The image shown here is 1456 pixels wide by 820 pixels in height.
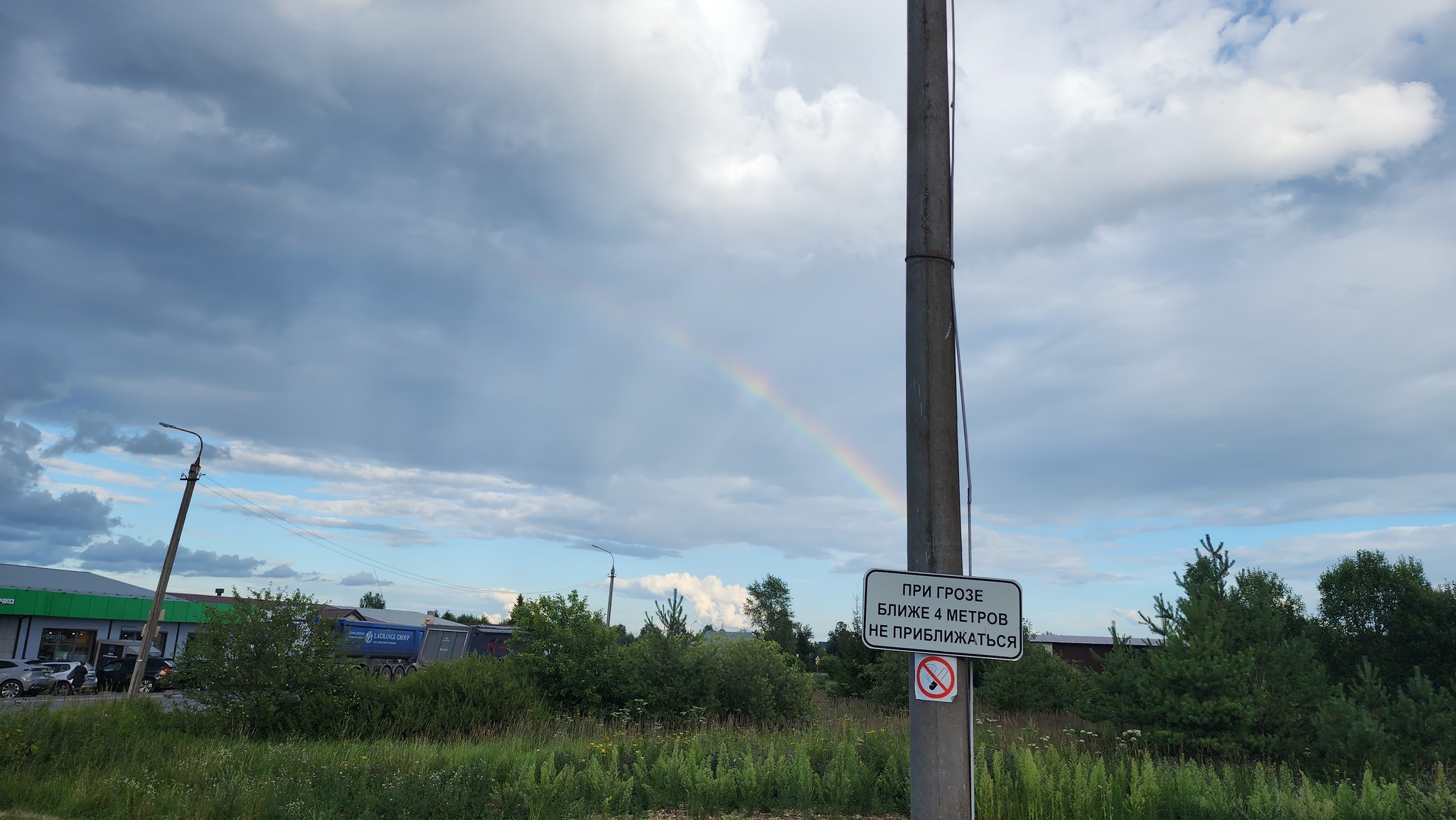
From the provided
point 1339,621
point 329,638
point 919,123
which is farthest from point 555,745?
point 1339,621

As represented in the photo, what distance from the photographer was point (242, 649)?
1780 centimetres

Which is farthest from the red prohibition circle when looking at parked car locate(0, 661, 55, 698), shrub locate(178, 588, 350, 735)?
parked car locate(0, 661, 55, 698)

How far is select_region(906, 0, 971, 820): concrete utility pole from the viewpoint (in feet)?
12.1

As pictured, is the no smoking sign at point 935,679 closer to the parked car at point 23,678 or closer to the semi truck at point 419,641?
the parked car at point 23,678

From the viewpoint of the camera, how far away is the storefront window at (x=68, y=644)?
54594mm

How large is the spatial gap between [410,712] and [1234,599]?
55.1ft

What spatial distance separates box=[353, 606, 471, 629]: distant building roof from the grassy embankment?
49165 mm

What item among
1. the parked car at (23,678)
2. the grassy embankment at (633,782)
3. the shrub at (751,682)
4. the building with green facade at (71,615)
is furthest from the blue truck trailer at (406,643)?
the grassy embankment at (633,782)

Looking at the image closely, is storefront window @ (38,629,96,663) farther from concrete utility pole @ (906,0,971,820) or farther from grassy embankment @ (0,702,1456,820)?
concrete utility pole @ (906,0,971,820)

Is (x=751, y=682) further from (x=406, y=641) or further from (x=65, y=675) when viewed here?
(x=406, y=641)

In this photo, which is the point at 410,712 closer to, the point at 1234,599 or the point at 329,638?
the point at 329,638

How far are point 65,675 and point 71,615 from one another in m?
27.6

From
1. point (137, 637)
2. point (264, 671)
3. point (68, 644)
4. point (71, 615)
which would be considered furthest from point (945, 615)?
point (137, 637)

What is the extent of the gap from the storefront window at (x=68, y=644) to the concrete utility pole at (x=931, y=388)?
6627 cm
